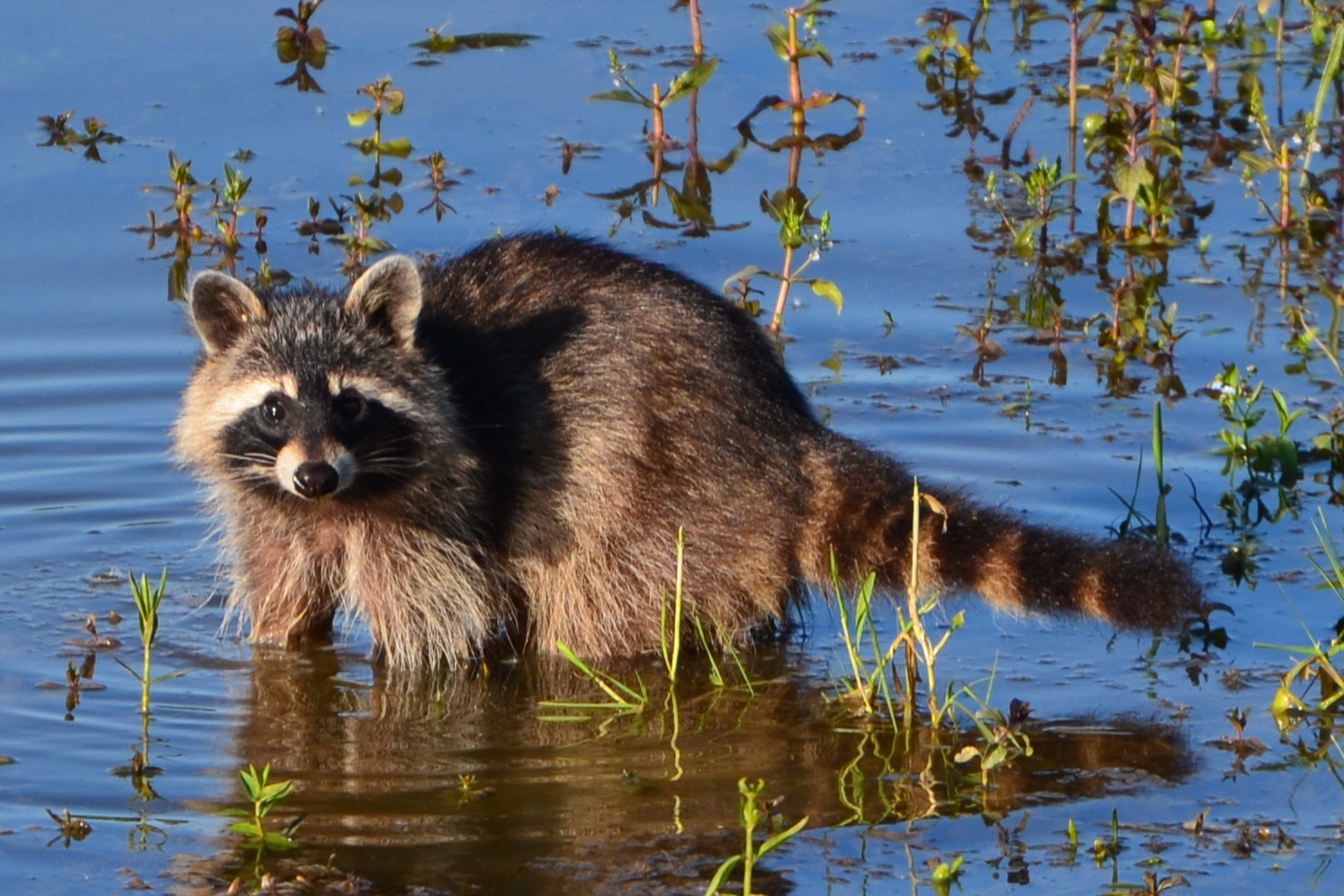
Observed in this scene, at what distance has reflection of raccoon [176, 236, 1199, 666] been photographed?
4.71m

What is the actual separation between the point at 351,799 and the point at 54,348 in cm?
285

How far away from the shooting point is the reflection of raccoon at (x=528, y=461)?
4.71 m

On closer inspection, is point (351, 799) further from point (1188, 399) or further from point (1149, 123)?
point (1149, 123)

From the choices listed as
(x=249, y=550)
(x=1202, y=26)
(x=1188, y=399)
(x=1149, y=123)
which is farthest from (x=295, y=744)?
(x=1202, y=26)

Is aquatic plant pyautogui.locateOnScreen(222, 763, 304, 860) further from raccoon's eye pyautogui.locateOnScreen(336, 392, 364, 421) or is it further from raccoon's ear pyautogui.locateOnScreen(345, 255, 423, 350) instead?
raccoon's ear pyautogui.locateOnScreen(345, 255, 423, 350)

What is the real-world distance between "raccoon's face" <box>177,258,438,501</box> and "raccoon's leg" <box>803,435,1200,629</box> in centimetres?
92

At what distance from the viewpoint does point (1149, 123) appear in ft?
23.5

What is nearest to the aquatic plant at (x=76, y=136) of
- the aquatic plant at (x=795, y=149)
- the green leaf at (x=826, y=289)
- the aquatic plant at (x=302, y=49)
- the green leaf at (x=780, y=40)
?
the aquatic plant at (x=302, y=49)

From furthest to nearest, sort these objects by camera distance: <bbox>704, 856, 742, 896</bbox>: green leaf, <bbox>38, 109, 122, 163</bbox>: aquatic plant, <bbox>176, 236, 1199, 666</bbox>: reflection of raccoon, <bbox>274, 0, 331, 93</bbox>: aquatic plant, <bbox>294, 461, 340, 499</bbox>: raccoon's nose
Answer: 1. <bbox>274, 0, 331, 93</bbox>: aquatic plant
2. <bbox>38, 109, 122, 163</bbox>: aquatic plant
3. <bbox>176, 236, 1199, 666</bbox>: reflection of raccoon
4. <bbox>294, 461, 340, 499</bbox>: raccoon's nose
5. <bbox>704, 856, 742, 896</bbox>: green leaf

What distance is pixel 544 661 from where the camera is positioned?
4.99 metres

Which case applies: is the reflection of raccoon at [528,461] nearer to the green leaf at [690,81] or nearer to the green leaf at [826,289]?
the green leaf at [826,289]

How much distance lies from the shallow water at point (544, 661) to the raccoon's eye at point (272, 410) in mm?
580

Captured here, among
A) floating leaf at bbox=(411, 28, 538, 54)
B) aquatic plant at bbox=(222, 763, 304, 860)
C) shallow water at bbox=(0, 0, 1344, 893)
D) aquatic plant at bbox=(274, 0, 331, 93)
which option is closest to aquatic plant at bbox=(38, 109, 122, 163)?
shallow water at bbox=(0, 0, 1344, 893)

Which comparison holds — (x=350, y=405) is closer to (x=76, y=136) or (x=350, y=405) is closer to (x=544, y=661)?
(x=544, y=661)
